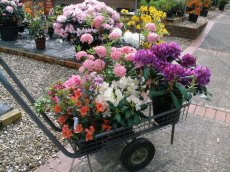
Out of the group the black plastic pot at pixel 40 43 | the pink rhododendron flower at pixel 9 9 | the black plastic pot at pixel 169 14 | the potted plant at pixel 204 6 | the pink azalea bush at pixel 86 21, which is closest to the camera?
the pink azalea bush at pixel 86 21

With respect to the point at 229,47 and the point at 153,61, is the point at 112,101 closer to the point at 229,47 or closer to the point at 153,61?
the point at 153,61

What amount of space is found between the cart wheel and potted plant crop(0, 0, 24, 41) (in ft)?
14.4

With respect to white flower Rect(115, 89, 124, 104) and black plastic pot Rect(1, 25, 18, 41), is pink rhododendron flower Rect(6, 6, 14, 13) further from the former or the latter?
white flower Rect(115, 89, 124, 104)

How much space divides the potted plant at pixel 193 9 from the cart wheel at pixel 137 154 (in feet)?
22.2

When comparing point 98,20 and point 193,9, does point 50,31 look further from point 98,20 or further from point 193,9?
point 193,9

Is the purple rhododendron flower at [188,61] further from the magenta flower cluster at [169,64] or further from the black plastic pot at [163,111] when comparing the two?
the black plastic pot at [163,111]

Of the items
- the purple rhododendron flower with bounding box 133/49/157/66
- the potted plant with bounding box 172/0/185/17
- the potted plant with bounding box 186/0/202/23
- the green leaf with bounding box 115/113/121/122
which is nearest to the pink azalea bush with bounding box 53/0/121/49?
the purple rhododendron flower with bounding box 133/49/157/66

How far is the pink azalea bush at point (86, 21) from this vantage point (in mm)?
4460

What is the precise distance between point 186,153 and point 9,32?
4.61m

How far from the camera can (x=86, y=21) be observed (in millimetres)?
4430

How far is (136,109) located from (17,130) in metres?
1.61

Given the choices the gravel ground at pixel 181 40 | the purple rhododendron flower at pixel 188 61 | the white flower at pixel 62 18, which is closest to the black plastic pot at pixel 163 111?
the purple rhododendron flower at pixel 188 61

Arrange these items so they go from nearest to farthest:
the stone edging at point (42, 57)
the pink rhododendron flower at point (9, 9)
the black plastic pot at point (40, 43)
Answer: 1. the stone edging at point (42, 57)
2. the black plastic pot at point (40, 43)
3. the pink rhododendron flower at point (9, 9)

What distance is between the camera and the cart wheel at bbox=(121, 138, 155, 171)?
236 centimetres
